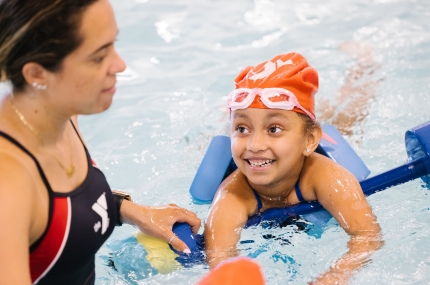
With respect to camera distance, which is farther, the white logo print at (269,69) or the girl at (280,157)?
the white logo print at (269,69)

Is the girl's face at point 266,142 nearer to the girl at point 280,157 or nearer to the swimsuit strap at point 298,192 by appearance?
the girl at point 280,157

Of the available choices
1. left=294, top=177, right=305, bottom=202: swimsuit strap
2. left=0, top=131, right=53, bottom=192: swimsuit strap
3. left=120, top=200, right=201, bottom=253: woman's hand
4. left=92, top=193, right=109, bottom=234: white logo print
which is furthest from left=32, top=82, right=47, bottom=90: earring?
left=294, top=177, right=305, bottom=202: swimsuit strap

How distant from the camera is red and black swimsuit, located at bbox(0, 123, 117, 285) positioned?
6.17 feet

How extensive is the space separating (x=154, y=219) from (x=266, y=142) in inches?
26.2

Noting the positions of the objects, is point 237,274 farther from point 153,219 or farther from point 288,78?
point 288,78

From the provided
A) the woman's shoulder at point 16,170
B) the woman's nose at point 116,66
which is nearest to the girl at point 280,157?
the woman's nose at point 116,66

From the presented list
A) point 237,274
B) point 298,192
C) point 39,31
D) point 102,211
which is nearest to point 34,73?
point 39,31

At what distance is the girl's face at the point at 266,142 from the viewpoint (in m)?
2.89

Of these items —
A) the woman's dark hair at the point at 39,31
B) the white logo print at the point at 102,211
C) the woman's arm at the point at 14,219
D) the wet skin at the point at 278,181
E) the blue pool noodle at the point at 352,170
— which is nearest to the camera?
the woman's arm at the point at 14,219

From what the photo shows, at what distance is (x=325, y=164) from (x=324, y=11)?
12.6 feet

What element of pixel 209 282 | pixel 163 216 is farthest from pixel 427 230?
pixel 209 282

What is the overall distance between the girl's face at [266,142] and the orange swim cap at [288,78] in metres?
0.06

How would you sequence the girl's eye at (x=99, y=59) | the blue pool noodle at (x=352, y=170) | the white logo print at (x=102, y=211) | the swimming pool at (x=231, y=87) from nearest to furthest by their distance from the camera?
the girl's eye at (x=99, y=59) < the white logo print at (x=102, y=211) < the swimming pool at (x=231, y=87) < the blue pool noodle at (x=352, y=170)

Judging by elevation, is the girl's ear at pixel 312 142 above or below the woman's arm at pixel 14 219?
below
